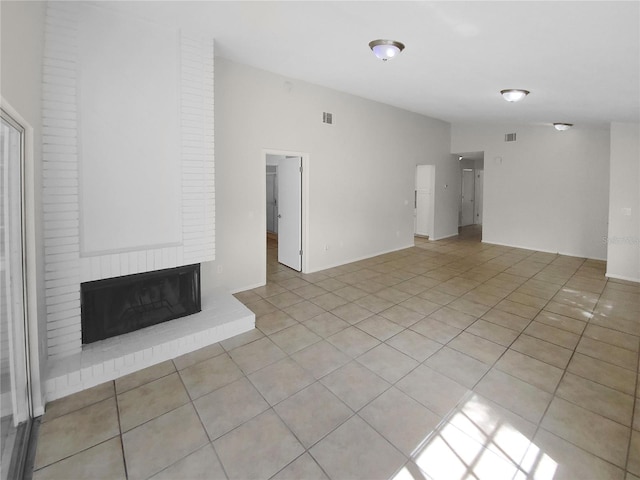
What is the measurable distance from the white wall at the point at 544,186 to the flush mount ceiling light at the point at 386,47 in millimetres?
5575

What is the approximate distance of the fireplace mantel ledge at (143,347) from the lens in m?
2.38

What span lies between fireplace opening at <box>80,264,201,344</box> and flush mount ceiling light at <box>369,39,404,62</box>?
113 inches

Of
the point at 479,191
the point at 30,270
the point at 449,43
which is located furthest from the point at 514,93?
the point at 479,191

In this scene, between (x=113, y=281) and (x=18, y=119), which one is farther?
(x=113, y=281)

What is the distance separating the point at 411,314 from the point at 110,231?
3232 millimetres

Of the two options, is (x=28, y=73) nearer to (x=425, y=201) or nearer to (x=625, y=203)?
(x=625, y=203)

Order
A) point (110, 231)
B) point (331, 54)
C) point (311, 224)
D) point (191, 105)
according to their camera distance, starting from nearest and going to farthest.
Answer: point (110, 231) < point (191, 105) < point (331, 54) < point (311, 224)

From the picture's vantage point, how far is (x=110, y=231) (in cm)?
273

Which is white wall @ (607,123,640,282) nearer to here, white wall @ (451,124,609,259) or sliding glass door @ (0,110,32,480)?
white wall @ (451,124,609,259)

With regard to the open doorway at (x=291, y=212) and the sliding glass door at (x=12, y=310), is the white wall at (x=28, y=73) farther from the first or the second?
the open doorway at (x=291, y=212)

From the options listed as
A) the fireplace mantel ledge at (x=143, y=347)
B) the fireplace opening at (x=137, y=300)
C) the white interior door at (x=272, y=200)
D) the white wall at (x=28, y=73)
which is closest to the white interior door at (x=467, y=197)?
the white interior door at (x=272, y=200)

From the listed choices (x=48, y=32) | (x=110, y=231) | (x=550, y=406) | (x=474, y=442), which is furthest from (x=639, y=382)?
(x=48, y=32)

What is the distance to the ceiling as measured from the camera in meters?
2.45

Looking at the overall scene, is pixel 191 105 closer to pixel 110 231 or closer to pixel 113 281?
pixel 110 231
